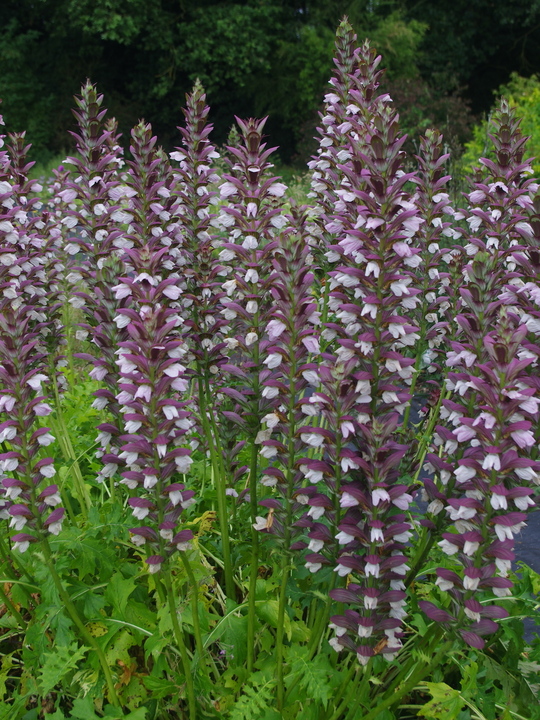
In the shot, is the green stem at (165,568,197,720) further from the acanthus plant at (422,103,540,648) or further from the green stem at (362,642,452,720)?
the acanthus plant at (422,103,540,648)

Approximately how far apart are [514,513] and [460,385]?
43cm

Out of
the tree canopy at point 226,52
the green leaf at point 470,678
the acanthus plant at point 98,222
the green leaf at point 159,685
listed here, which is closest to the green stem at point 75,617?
the green leaf at point 159,685

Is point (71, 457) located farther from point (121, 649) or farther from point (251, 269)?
point (251, 269)

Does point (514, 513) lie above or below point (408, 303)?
below

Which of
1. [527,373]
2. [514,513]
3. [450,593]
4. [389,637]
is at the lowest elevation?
[389,637]

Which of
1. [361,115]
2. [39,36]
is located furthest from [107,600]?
[39,36]

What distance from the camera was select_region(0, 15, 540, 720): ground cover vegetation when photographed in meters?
1.89

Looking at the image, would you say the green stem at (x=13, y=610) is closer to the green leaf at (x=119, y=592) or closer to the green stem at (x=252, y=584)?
the green leaf at (x=119, y=592)

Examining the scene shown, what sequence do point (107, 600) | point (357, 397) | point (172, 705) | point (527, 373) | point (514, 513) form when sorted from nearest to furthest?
point (514, 513) < point (357, 397) < point (527, 373) < point (172, 705) < point (107, 600)

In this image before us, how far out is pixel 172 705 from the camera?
8.03 feet

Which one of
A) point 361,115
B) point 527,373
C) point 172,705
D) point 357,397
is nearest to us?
point 357,397

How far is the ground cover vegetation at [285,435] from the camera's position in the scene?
1893 mm

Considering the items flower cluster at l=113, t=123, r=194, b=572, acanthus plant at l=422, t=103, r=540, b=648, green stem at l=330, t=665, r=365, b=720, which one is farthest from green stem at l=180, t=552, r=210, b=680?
acanthus plant at l=422, t=103, r=540, b=648

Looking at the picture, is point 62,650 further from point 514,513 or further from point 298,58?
point 298,58
